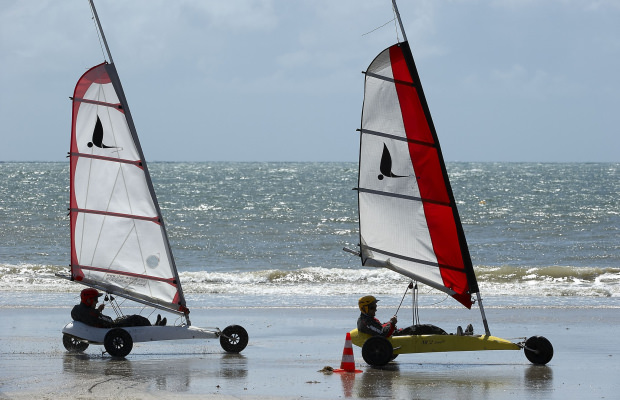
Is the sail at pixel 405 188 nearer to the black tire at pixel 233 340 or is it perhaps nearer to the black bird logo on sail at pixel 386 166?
the black bird logo on sail at pixel 386 166

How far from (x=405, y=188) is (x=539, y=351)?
2897mm

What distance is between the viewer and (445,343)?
44.4ft

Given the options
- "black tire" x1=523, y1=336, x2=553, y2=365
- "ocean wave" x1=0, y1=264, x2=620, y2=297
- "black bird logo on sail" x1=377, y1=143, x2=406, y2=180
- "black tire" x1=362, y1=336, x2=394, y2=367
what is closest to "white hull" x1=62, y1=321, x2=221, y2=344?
"black tire" x1=362, y1=336, x2=394, y2=367

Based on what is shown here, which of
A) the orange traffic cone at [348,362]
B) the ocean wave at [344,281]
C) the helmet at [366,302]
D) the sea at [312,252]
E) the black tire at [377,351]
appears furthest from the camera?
the ocean wave at [344,281]

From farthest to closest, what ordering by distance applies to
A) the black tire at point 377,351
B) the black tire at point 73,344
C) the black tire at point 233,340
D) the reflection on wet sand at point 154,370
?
the black tire at point 73,344
the black tire at point 233,340
the black tire at point 377,351
the reflection on wet sand at point 154,370

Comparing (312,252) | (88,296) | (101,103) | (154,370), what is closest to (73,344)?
(88,296)

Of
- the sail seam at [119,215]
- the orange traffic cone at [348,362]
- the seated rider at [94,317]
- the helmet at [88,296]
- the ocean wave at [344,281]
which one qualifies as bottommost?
the ocean wave at [344,281]

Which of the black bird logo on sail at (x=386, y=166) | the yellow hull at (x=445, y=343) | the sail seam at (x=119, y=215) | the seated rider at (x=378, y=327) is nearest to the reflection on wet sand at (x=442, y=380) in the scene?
the yellow hull at (x=445, y=343)

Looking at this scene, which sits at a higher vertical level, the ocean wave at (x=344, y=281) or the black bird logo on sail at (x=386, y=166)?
the black bird logo on sail at (x=386, y=166)

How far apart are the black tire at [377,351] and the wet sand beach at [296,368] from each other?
156 mm

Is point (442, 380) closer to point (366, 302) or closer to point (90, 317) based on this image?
point (366, 302)

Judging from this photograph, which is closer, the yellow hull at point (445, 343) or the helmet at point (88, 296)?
the yellow hull at point (445, 343)

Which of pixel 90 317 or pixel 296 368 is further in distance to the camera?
pixel 90 317

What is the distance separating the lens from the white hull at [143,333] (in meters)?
14.6
